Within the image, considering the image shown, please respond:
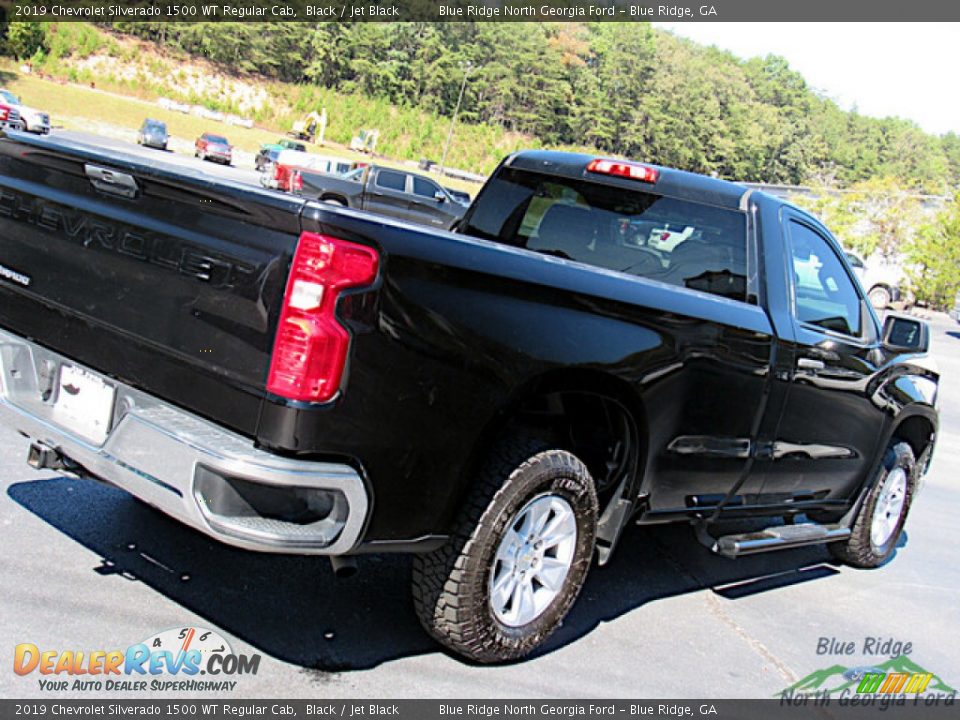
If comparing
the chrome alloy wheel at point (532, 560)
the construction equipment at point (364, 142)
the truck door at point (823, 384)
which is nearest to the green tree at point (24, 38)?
the construction equipment at point (364, 142)

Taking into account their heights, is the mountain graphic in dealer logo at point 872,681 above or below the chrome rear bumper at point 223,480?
below

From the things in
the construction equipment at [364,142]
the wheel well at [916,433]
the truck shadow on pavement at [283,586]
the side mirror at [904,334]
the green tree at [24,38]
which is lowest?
the truck shadow on pavement at [283,586]

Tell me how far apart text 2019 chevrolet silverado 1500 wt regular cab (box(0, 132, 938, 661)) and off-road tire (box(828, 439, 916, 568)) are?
126 cm

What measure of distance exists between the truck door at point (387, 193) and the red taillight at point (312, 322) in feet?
82.0

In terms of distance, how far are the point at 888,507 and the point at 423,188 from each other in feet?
81.0

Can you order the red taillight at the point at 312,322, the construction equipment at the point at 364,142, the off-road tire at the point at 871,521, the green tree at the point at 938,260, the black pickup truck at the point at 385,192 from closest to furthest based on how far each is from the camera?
the red taillight at the point at 312,322 → the off-road tire at the point at 871,521 → the black pickup truck at the point at 385,192 → the green tree at the point at 938,260 → the construction equipment at the point at 364,142

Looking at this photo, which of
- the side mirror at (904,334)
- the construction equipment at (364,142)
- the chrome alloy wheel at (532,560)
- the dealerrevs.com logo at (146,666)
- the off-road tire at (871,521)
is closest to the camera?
the dealerrevs.com logo at (146,666)

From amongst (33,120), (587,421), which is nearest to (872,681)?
(587,421)

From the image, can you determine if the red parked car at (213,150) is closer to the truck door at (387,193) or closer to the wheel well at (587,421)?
the truck door at (387,193)

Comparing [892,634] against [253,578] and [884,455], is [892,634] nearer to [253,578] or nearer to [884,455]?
[884,455]

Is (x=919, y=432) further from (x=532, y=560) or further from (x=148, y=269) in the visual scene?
(x=148, y=269)

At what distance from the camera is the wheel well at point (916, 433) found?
5.96m

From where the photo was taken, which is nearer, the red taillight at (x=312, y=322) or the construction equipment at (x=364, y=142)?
A: the red taillight at (x=312, y=322)

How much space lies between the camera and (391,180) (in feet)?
94.4
